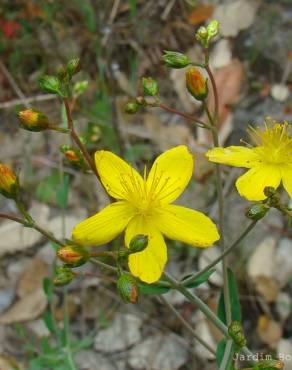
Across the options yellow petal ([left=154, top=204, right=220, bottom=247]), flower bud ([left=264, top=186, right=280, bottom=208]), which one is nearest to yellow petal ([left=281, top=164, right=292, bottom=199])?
flower bud ([left=264, top=186, right=280, bottom=208])

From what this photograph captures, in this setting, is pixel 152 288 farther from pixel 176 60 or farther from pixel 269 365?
pixel 176 60

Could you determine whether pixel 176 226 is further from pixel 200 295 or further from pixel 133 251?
pixel 200 295

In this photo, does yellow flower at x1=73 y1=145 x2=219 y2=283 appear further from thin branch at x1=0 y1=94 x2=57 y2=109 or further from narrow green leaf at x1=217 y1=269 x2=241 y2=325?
thin branch at x1=0 y1=94 x2=57 y2=109

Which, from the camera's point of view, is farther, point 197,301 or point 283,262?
point 283,262

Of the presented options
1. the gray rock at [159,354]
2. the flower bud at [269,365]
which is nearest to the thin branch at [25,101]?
the gray rock at [159,354]

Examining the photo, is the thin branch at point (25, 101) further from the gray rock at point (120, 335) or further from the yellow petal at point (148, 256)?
the yellow petal at point (148, 256)

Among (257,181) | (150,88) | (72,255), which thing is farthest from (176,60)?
(72,255)
